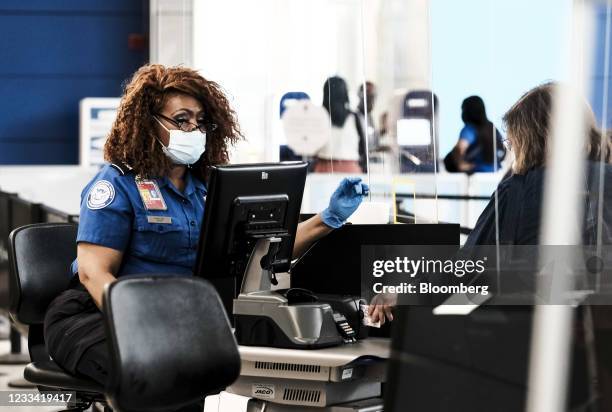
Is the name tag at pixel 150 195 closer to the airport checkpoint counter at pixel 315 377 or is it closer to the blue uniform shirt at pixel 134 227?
the blue uniform shirt at pixel 134 227

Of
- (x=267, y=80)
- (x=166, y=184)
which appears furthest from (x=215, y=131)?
(x=267, y=80)

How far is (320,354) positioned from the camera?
2.54 meters

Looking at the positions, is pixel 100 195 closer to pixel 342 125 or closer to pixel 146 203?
pixel 146 203

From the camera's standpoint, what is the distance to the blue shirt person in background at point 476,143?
2.75 meters

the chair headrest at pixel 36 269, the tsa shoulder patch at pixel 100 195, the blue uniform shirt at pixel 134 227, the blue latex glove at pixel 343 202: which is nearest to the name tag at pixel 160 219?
the blue uniform shirt at pixel 134 227

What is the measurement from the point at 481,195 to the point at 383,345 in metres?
0.51

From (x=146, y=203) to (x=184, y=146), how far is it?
0.19 metres

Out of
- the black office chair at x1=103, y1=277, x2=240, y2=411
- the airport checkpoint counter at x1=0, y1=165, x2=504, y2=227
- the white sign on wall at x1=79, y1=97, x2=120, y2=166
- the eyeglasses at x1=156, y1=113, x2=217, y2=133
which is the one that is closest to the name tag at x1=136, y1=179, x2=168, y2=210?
the eyeglasses at x1=156, y1=113, x2=217, y2=133

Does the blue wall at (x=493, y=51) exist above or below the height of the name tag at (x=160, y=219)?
above

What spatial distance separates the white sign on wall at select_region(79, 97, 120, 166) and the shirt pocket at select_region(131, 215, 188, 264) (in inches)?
194

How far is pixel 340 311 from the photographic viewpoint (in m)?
2.71

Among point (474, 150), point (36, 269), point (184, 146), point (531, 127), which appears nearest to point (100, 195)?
point (184, 146)

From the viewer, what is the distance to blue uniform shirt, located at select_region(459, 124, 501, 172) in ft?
9.58

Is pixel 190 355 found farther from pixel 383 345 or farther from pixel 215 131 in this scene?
pixel 215 131
